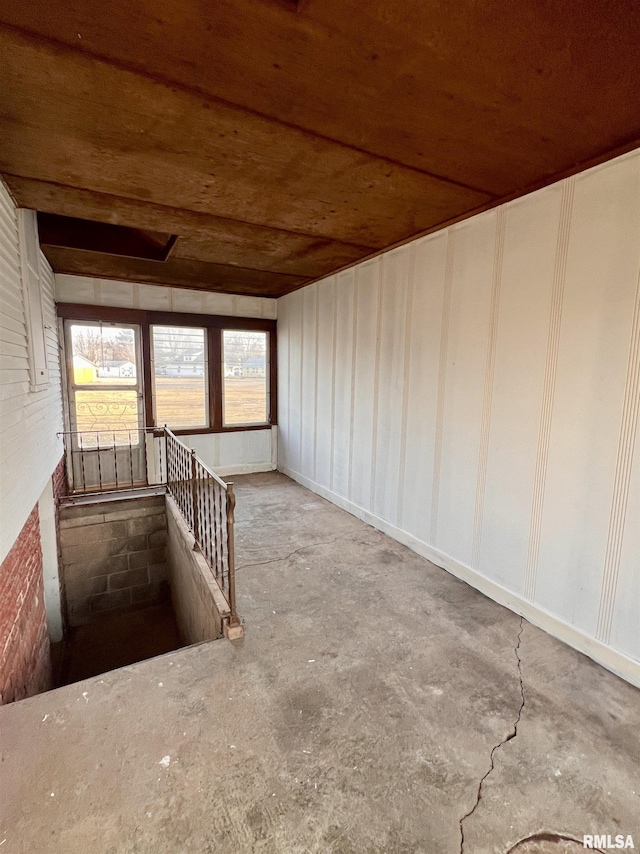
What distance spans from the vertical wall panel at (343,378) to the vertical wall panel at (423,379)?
104 cm

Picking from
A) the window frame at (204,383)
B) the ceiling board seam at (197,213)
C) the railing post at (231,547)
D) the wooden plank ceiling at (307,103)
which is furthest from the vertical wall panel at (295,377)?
the railing post at (231,547)

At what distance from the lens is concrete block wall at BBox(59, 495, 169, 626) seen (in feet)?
14.1

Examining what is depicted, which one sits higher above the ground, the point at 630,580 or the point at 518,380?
the point at 518,380

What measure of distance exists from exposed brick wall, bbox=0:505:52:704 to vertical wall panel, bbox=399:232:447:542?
2997mm

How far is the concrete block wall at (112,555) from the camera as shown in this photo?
4.30 metres

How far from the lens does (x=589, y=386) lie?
2252 millimetres

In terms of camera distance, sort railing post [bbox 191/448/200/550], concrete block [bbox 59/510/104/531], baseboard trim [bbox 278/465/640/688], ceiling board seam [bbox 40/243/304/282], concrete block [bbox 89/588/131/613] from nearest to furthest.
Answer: baseboard trim [bbox 278/465/640/688]
railing post [bbox 191/448/200/550]
ceiling board seam [bbox 40/243/304/282]
concrete block [bbox 59/510/104/531]
concrete block [bbox 89/588/131/613]

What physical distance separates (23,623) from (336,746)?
220 cm

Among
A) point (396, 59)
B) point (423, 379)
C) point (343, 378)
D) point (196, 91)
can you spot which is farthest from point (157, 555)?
point (396, 59)

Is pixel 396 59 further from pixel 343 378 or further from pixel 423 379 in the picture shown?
pixel 343 378

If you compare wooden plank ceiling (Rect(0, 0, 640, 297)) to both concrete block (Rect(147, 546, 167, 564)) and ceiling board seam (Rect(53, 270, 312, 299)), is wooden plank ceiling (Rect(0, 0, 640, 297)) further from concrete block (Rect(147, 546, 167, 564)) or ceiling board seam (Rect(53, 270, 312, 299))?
concrete block (Rect(147, 546, 167, 564))

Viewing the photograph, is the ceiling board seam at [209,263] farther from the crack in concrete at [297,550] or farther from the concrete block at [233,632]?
the concrete block at [233,632]

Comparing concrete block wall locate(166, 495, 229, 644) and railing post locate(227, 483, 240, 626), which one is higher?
railing post locate(227, 483, 240, 626)

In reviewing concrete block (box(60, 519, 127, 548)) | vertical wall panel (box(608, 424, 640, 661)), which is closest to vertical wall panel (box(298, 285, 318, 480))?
concrete block (box(60, 519, 127, 548))
